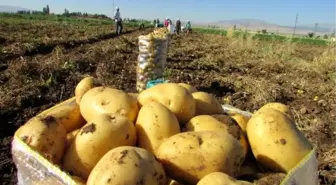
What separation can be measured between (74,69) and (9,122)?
3.26 m

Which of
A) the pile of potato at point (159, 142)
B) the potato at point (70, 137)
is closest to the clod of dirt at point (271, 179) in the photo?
the pile of potato at point (159, 142)

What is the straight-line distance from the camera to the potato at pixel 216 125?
2236mm

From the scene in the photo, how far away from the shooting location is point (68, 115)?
2498mm

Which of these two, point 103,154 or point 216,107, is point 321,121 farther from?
point 103,154

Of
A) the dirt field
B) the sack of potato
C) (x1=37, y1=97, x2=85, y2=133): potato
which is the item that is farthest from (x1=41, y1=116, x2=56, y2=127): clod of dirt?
the sack of potato

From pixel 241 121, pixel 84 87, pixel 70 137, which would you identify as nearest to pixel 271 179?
pixel 241 121

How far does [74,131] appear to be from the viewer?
244 cm

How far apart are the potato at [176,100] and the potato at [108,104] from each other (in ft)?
0.47

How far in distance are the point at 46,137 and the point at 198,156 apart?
2.90 ft

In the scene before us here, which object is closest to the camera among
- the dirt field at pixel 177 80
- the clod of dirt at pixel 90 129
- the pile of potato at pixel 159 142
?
the pile of potato at pixel 159 142

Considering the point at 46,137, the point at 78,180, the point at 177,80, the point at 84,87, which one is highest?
the point at 84,87

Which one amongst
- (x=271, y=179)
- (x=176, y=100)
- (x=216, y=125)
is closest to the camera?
(x=271, y=179)

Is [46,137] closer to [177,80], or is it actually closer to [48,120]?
[48,120]

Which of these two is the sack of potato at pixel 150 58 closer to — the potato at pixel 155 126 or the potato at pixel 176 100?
the potato at pixel 176 100
